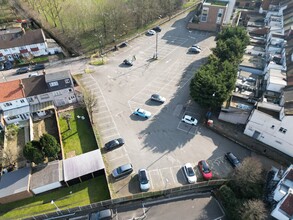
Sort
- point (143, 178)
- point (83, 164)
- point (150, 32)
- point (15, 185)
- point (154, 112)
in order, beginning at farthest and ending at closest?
point (150, 32), point (154, 112), point (83, 164), point (143, 178), point (15, 185)

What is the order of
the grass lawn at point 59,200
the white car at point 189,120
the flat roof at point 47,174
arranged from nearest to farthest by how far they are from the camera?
1. the grass lawn at point 59,200
2. the flat roof at point 47,174
3. the white car at point 189,120

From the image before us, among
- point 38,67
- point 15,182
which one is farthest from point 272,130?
point 38,67

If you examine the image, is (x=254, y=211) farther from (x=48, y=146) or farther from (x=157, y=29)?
(x=157, y=29)

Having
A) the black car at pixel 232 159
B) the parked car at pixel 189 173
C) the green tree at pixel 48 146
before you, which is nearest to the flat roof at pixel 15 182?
the green tree at pixel 48 146

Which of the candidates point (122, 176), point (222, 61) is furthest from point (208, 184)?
point (222, 61)

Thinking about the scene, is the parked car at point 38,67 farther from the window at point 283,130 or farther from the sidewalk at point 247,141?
the window at point 283,130

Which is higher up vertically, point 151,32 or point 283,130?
point 151,32
